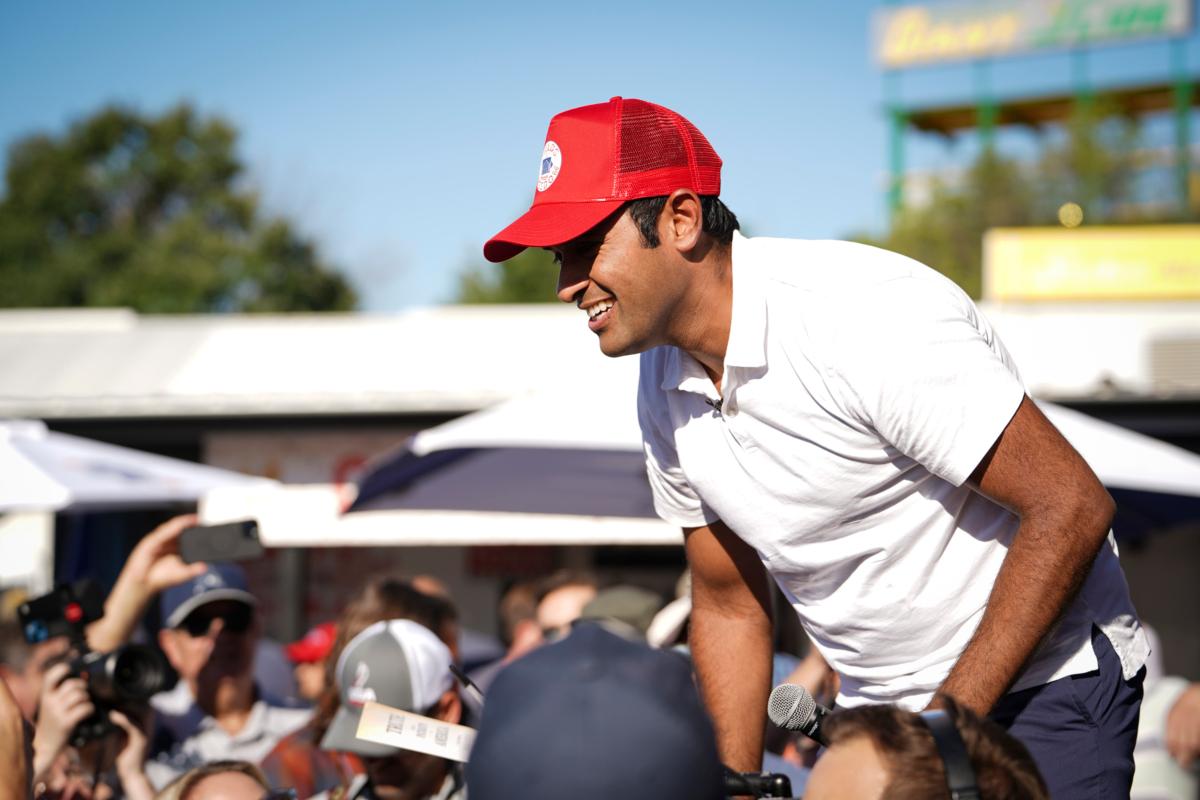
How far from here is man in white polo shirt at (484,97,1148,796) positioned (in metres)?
1.90

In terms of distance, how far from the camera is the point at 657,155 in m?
2.14

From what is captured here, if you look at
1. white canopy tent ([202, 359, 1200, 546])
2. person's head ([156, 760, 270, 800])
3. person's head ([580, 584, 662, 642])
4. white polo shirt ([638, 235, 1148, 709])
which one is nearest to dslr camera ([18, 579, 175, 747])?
person's head ([156, 760, 270, 800])

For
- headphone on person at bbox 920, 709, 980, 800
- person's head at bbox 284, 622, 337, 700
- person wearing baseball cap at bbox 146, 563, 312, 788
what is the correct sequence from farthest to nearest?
1. person's head at bbox 284, 622, 337, 700
2. person wearing baseball cap at bbox 146, 563, 312, 788
3. headphone on person at bbox 920, 709, 980, 800

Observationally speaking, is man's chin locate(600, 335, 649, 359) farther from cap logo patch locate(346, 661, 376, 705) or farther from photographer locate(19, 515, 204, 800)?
photographer locate(19, 515, 204, 800)

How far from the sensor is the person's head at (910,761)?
5.13 feet

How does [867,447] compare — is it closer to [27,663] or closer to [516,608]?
[27,663]

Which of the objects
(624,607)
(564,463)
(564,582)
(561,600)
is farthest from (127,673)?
(564,463)

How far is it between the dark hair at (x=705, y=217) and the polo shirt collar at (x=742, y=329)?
0.03m

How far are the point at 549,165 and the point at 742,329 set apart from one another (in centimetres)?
41

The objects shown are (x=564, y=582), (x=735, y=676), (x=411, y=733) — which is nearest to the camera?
(x=411, y=733)

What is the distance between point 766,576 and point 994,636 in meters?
0.70

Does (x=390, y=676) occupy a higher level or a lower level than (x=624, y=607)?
higher

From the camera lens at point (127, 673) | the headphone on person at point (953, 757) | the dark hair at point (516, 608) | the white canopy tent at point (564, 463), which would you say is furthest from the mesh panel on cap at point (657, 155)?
the dark hair at point (516, 608)

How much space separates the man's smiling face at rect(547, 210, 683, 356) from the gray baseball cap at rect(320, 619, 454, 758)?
159 cm
